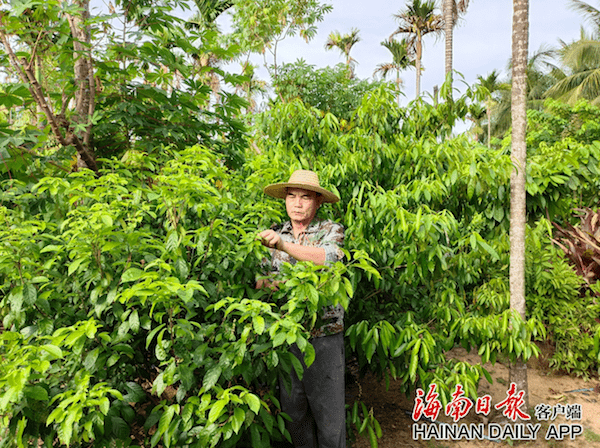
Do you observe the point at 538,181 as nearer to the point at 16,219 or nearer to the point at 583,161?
the point at 583,161

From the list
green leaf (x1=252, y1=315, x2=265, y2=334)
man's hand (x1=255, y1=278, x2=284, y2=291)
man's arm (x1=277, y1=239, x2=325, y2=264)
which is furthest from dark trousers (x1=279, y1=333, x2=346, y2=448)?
green leaf (x1=252, y1=315, x2=265, y2=334)

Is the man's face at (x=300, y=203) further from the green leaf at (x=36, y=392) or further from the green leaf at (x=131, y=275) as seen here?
the green leaf at (x=36, y=392)

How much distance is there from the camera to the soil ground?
351cm

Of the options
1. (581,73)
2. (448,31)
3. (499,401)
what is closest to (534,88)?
(581,73)

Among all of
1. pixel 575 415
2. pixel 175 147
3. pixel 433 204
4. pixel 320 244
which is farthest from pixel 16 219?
pixel 575 415

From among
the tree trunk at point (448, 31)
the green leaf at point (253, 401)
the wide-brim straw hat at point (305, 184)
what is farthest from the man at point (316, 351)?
the tree trunk at point (448, 31)

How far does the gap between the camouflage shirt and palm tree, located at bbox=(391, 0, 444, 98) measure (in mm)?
17458

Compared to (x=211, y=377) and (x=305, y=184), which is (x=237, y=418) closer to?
(x=211, y=377)

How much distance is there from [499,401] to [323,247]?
3.40m

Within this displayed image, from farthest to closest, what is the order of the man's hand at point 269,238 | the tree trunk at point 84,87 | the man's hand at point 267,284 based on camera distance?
the tree trunk at point 84,87, the man's hand at point 267,284, the man's hand at point 269,238

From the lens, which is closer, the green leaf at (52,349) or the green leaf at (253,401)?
the green leaf at (52,349)

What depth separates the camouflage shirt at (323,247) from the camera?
232 centimetres

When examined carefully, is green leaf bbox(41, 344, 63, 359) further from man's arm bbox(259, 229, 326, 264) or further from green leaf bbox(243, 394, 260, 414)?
man's arm bbox(259, 229, 326, 264)
